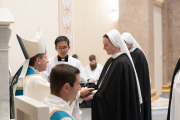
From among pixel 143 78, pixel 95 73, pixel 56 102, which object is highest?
pixel 56 102

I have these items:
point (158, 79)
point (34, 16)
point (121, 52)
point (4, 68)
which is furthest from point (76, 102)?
point (158, 79)

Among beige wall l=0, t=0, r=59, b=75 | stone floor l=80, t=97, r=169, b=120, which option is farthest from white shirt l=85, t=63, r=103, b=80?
beige wall l=0, t=0, r=59, b=75

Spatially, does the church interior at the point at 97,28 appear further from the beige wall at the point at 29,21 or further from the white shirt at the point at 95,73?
the white shirt at the point at 95,73

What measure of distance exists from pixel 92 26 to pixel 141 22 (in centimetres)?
276

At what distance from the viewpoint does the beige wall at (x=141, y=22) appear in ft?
27.8

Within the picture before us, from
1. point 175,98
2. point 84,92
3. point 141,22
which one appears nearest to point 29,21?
point 84,92

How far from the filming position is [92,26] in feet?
35.5

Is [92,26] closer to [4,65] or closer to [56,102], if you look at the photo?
[4,65]

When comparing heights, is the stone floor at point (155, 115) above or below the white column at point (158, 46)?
below

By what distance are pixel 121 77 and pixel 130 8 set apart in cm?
584

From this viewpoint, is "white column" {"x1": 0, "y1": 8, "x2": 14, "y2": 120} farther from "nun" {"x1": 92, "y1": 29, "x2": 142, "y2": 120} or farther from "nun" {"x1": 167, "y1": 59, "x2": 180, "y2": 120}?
"nun" {"x1": 167, "y1": 59, "x2": 180, "y2": 120}

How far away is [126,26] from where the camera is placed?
29.7 feet

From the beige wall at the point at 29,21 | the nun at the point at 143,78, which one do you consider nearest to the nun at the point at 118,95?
the nun at the point at 143,78

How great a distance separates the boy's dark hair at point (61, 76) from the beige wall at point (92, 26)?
29.3 feet
